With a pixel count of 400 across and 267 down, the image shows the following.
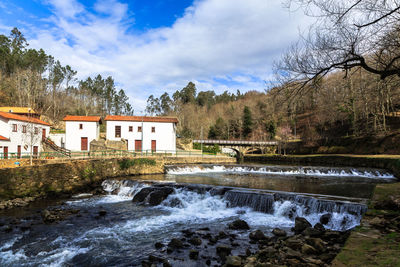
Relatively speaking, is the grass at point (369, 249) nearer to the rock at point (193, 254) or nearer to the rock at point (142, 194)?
the rock at point (193, 254)

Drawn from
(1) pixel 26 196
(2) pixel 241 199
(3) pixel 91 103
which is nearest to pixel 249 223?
(2) pixel 241 199

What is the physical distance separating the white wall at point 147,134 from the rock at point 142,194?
21486 mm

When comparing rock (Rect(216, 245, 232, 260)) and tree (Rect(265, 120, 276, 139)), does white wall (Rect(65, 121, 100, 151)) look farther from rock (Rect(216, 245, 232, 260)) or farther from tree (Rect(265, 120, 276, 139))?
tree (Rect(265, 120, 276, 139))

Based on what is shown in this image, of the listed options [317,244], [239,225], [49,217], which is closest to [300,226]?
[239,225]

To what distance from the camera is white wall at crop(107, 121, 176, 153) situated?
1458 inches

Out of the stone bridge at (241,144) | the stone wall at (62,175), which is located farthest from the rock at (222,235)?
the stone bridge at (241,144)

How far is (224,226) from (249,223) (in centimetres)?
111

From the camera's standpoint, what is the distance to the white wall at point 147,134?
121ft

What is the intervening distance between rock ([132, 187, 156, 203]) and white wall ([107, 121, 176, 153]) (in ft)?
70.5

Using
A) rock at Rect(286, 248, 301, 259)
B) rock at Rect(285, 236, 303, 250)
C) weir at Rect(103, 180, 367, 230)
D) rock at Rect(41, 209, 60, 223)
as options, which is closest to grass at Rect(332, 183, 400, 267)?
rock at Rect(286, 248, 301, 259)

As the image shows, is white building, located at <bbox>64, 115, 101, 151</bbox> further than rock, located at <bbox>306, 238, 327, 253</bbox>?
Yes

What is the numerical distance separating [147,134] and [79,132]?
9938mm

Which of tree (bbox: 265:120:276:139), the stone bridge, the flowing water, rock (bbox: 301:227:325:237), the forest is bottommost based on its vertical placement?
the flowing water

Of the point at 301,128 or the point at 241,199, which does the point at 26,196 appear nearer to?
the point at 241,199
